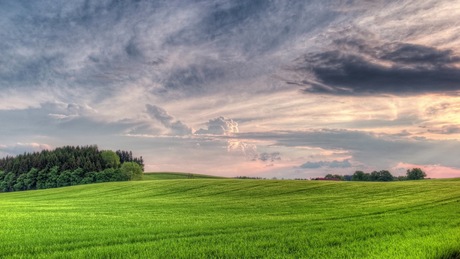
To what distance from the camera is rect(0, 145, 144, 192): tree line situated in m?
131

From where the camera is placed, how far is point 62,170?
135750 mm

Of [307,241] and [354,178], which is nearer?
[307,241]

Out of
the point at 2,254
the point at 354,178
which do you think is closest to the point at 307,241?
the point at 2,254

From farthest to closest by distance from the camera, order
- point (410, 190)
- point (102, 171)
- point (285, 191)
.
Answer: point (102, 171) → point (285, 191) → point (410, 190)

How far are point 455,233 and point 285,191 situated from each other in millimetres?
37349

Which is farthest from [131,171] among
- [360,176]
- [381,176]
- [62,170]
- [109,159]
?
[381,176]

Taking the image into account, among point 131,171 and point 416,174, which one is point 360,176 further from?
point 131,171

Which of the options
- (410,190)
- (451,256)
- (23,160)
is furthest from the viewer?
(23,160)

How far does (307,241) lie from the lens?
567 inches

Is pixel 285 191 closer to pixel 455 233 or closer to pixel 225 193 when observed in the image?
pixel 225 193

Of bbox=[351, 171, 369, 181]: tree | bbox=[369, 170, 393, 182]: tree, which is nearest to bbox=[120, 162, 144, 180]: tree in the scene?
bbox=[351, 171, 369, 181]: tree

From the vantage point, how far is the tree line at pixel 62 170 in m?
131

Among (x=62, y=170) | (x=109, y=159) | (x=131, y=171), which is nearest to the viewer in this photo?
(x=131, y=171)

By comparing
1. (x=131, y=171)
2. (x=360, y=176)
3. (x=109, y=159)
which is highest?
(x=109, y=159)
